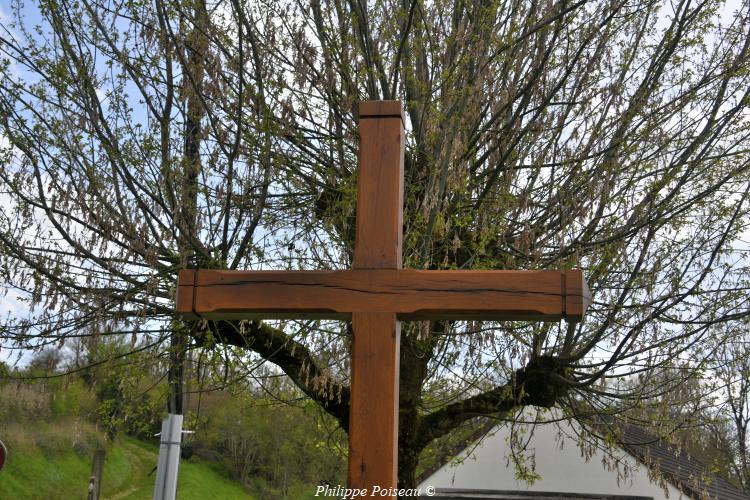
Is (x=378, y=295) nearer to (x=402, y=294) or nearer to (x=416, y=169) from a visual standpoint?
(x=402, y=294)

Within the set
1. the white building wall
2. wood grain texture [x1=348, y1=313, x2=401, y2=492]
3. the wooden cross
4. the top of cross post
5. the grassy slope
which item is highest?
the top of cross post

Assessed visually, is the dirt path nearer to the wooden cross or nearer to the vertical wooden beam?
the wooden cross

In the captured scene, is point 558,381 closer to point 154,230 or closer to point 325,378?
point 325,378

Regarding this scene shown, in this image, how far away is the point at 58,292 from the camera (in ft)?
17.5

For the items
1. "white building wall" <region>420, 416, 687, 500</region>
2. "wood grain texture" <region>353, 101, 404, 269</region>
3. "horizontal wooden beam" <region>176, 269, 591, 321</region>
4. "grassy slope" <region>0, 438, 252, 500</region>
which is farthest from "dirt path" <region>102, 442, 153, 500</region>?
"wood grain texture" <region>353, 101, 404, 269</region>

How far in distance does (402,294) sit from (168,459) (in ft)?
19.4

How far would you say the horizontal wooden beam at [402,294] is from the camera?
2.80 meters

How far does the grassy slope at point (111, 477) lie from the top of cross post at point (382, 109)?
21.0m

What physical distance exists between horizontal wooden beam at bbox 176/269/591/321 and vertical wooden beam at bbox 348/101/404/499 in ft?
0.22

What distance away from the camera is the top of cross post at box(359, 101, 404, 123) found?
3043 millimetres

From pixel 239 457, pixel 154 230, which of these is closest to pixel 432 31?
pixel 154 230

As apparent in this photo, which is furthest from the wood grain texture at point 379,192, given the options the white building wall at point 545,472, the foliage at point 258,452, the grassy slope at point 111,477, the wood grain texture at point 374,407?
the grassy slope at point 111,477

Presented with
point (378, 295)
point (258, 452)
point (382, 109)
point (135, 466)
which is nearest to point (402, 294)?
point (378, 295)

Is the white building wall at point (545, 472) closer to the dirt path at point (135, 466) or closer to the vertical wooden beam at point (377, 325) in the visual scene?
the dirt path at point (135, 466)
